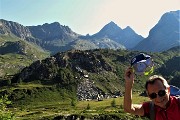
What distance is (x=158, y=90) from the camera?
6688 millimetres

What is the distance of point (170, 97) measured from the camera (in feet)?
23.0

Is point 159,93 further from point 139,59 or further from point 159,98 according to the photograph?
point 139,59

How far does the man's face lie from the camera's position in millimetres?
6695

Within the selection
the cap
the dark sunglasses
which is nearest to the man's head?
the dark sunglasses

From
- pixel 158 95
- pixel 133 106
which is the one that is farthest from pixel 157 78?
pixel 133 106

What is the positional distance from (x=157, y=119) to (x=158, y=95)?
507 mm

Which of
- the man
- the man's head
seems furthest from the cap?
the man's head

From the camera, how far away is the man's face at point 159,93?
6.70 meters

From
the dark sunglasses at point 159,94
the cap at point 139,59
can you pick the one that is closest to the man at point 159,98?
the dark sunglasses at point 159,94

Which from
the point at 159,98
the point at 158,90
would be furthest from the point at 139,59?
the point at 159,98

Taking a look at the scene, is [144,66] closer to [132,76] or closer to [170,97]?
[132,76]

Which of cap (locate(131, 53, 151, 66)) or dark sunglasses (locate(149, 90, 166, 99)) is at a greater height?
cap (locate(131, 53, 151, 66))

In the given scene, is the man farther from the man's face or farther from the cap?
the cap

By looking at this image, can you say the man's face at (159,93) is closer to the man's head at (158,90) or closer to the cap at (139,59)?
the man's head at (158,90)
